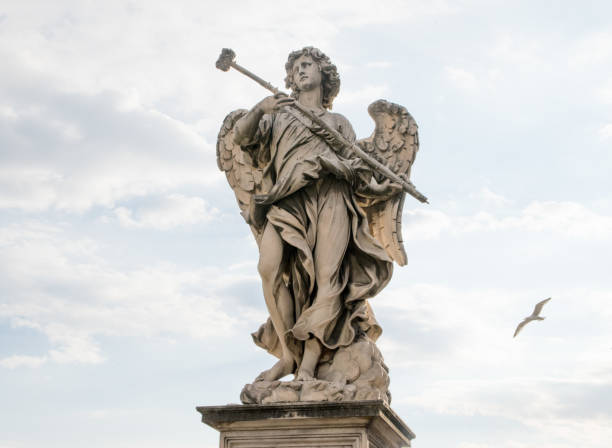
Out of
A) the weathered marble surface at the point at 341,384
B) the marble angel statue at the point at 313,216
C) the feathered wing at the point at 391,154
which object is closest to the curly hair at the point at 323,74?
the marble angel statue at the point at 313,216

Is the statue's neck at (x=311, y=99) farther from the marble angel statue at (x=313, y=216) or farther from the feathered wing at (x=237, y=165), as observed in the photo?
the feathered wing at (x=237, y=165)

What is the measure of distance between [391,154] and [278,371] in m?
2.72

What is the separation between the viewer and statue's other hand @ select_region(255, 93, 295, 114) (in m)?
8.91

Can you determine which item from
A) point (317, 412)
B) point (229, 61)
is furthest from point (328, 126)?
point (317, 412)

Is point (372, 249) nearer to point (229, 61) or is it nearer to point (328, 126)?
point (328, 126)

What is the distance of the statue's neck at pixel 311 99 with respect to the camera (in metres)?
9.64

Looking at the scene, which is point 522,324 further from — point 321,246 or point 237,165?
point 237,165

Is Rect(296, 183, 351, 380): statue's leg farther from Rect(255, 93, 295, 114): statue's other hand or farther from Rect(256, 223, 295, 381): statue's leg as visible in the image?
Rect(255, 93, 295, 114): statue's other hand

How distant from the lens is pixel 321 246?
28.9 ft

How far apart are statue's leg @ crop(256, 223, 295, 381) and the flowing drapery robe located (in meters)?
0.05

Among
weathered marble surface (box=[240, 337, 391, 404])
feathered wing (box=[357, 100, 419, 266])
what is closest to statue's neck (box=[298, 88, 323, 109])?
feathered wing (box=[357, 100, 419, 266])

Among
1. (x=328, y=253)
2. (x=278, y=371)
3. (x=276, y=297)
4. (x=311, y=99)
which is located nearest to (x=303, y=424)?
(x=278, y=371)

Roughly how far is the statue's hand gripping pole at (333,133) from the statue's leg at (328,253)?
468mm

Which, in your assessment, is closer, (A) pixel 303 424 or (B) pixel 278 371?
(A) pixel 303 424
